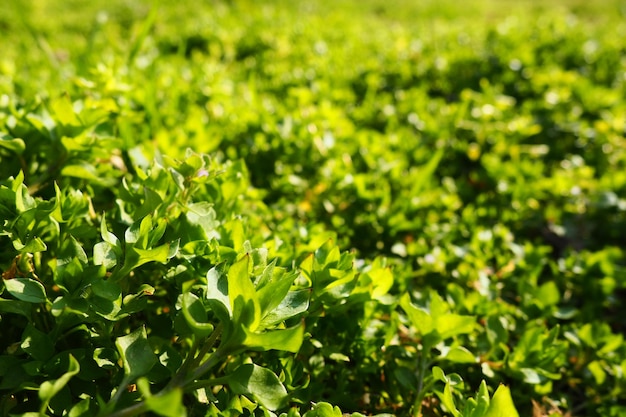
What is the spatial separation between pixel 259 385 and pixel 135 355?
0.86 feet

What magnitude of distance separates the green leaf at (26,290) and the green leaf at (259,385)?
462 millimetres

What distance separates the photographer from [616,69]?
4066 millimetres

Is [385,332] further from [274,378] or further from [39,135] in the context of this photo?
[39,135]

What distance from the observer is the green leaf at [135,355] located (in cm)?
112

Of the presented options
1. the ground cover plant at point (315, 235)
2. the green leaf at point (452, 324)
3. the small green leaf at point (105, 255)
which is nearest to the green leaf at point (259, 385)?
the ground cover plant at point (315, 235)

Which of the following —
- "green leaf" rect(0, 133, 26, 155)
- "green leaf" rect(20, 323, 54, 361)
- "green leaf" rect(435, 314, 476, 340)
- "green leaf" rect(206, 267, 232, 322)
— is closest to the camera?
"green leaf" rect(206, 267, 232, 322)

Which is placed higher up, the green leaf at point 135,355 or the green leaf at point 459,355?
the green leaf at point 135,355

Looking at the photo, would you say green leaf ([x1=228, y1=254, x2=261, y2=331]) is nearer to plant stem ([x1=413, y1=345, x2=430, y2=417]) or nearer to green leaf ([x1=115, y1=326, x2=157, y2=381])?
green leaf ([x1=115, y1=326, x2=157, y2=381])

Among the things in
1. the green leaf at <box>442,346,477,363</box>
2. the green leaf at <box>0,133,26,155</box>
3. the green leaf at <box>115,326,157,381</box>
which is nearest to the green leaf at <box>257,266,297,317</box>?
the green leaf at <box>115,326,157,381</box>

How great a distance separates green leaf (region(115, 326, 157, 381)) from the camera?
112 cm

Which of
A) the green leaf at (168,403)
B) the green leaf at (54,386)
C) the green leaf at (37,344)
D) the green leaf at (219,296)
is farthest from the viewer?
the green leaf at (37,344)

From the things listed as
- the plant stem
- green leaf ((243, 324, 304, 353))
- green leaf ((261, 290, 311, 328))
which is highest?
green leaf ((243, 324, 304, 353))

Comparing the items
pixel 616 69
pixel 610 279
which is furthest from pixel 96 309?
pixel 616 69

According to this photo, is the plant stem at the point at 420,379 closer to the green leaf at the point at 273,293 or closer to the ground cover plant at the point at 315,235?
the ground cover plant at the point at 315,235
